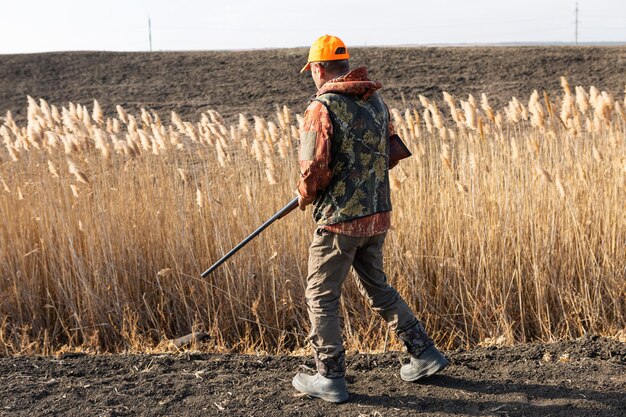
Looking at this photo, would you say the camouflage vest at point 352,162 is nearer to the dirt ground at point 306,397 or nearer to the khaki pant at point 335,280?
the khaki pant at point 335,280

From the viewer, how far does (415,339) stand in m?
3.69

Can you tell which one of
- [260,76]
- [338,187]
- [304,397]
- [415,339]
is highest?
[260,76]

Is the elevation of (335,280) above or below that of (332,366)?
above

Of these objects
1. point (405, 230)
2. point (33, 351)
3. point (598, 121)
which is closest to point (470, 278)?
point (405, 230)

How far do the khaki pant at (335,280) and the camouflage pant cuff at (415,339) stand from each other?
82 mm

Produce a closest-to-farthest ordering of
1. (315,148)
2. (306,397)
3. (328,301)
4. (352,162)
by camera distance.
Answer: (315,148) → (352,162) → (328,301) → (306,397)

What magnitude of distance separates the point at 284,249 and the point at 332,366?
1.58 metres

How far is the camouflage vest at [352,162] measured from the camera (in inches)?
130

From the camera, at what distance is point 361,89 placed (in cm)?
333

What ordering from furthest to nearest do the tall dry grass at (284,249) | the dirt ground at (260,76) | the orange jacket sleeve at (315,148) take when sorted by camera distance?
1. the dirt ground at (260,76)
2. the tall dry grass at (284,249)
3. the orange jacket sleeve at (315,148)

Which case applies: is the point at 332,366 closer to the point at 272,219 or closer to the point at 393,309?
the point at 393,309

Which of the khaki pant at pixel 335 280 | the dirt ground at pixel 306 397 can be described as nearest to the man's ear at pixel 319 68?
the khaki pant at pixel 335 280

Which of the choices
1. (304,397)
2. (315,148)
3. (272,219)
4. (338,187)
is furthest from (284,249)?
(315,148)

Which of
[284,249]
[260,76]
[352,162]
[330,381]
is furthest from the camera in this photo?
[260,76]
